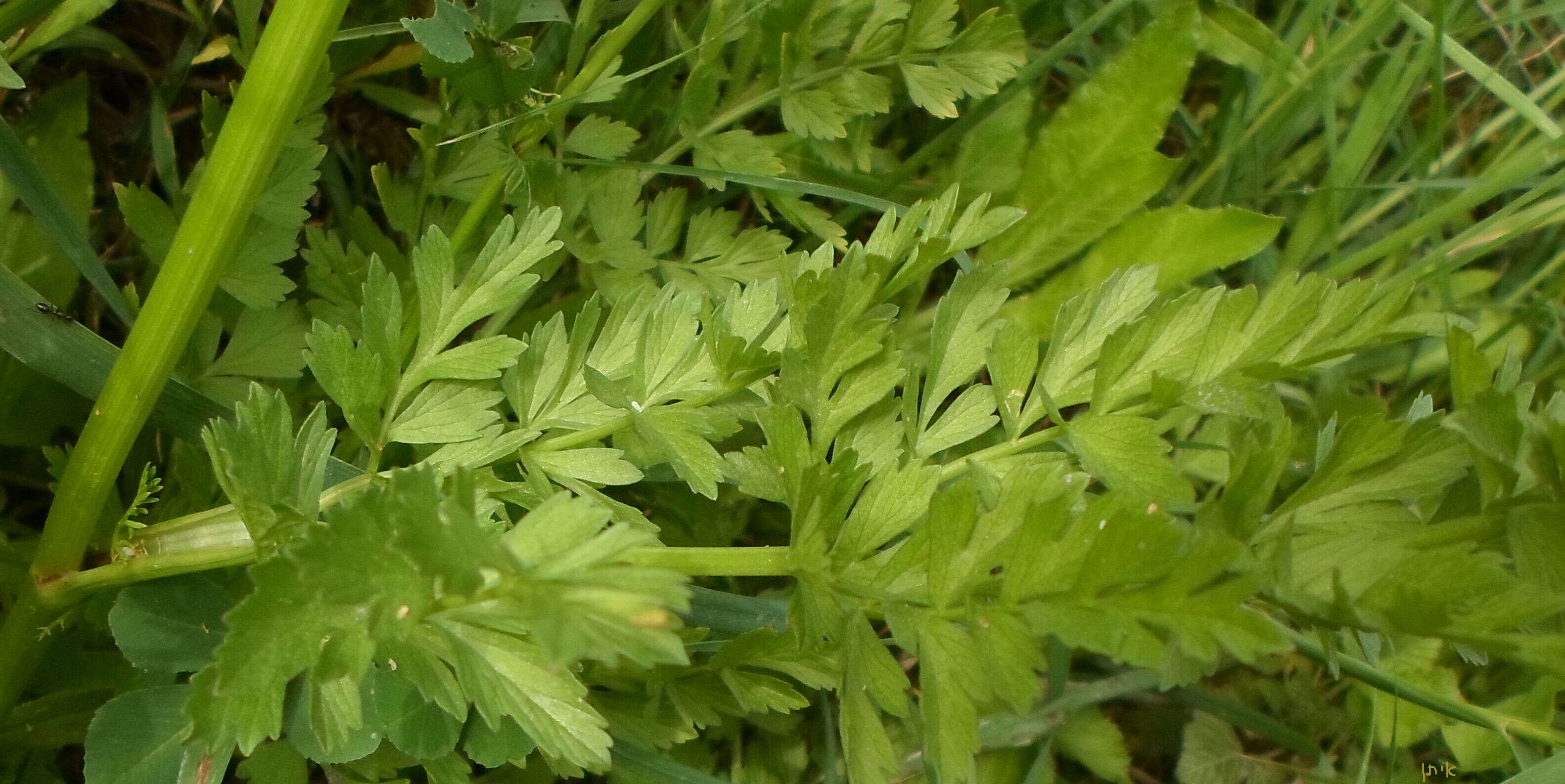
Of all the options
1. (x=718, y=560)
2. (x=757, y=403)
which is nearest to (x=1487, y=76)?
(x=757, y=403)

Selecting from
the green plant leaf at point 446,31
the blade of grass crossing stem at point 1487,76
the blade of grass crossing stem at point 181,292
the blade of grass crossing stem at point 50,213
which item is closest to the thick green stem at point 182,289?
the blade of grass crossing stem at point 181,292

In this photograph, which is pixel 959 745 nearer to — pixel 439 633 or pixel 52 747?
pixel 439 633

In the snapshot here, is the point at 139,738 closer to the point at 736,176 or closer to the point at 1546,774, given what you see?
the point at 736,176

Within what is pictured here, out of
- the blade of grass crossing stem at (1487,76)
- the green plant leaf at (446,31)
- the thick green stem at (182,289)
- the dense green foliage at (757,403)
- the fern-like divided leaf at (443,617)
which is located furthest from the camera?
the blade of grass crossing stem at (1487,76)

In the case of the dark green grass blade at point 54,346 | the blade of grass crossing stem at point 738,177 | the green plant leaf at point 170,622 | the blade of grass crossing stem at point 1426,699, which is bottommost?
the blade of grass crossing stem at point 1426,699

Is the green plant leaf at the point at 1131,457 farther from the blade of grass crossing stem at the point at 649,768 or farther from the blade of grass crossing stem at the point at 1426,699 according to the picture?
the blade of grass crossing stem at the point at 649,768

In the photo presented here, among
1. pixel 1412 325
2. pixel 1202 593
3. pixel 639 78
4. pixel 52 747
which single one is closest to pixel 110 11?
pixel 639 78
